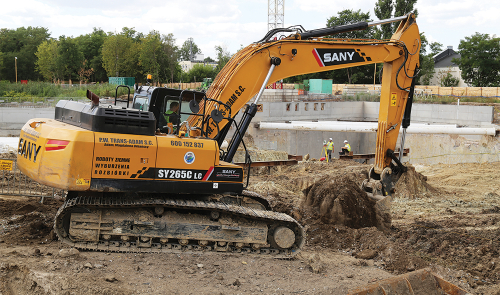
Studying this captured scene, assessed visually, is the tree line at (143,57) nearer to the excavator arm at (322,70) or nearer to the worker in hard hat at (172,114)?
the excavator arm at (322,70)

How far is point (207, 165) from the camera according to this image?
22.1ft

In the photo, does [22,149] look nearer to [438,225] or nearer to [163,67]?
[438,225]

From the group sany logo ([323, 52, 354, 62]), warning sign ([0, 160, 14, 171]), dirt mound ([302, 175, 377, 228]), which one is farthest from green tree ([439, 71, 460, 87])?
warning sign ([0, 160, 14, 171])

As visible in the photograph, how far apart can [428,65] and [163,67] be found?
98.6 feet

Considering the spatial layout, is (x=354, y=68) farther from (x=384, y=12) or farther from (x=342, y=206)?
(x=342, y=206)

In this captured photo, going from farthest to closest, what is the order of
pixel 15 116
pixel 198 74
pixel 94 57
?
pixel 198 74, pixel 94 57, pixel 15 116

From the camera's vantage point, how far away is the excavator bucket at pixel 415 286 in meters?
5.66

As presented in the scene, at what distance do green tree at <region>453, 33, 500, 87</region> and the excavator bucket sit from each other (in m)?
45.7

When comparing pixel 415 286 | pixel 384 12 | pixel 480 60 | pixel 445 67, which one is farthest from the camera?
pixel 445 67

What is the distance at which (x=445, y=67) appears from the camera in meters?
59.0

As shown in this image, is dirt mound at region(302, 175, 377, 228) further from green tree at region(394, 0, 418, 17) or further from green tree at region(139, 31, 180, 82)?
green tree at region(394, 0, 418, 17)

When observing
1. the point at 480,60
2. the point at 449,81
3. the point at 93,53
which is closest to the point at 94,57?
the point at 93,53

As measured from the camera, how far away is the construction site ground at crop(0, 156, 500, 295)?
5.52 meters

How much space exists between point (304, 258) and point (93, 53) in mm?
55671
